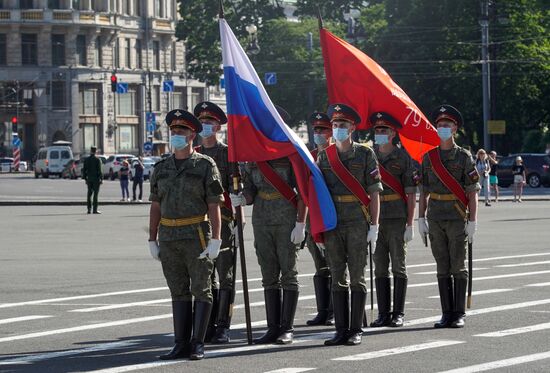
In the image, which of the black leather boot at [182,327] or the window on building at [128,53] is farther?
the window on building at [128,53]

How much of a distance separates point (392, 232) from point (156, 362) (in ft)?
11.2

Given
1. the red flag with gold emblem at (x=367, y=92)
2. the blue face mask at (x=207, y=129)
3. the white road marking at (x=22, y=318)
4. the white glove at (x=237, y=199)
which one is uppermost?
the red flag with gold emblem at (x=367, y=92)

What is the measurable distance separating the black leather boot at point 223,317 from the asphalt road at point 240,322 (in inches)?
5.1

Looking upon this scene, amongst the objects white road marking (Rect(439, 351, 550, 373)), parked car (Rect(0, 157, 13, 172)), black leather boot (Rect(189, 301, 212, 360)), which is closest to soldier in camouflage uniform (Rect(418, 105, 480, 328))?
white road marking (Rect(439, 351, 550, 373))

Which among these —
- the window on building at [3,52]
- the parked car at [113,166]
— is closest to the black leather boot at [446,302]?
the parked car at [113,166]

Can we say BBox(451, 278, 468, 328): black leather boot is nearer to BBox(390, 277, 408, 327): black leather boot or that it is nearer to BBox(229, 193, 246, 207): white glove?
BBox(390, 277, 408, 327): black leather boot

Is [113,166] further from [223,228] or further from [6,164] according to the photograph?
[223,228]

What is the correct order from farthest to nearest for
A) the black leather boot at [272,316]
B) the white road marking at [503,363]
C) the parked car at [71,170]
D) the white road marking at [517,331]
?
the parked car at [71,170]
the white road marking at [517,331]
the black leather boot at [272,316]
the white road marking at [503,363]

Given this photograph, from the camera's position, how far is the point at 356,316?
13156 mm

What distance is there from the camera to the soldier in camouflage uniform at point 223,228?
44.6ft

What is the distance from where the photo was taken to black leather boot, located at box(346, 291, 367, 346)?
13.0 meters

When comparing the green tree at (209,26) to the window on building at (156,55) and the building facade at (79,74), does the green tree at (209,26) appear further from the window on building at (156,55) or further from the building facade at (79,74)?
the window on building at (156,55)

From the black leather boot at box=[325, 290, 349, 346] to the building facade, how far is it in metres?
98.3

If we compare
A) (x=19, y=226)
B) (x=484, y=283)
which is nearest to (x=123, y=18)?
(x=19, y=226)
